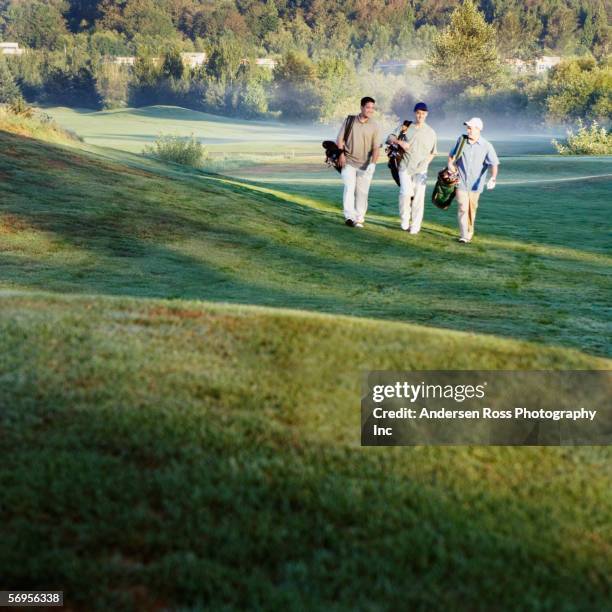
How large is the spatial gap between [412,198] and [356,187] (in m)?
1.19

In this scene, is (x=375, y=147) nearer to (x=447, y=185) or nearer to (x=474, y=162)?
(x=447, y=185)

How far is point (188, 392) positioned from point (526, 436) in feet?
8.42

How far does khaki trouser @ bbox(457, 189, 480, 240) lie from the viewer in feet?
62.0

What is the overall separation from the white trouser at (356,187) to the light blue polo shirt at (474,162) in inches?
64.6

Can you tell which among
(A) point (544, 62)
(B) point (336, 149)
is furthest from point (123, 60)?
(B) point (336, 149)

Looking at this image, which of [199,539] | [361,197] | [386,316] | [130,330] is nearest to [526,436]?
[199,539]

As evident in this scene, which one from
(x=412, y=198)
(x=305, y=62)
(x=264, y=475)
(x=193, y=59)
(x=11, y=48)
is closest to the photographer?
(x=264, y=475)

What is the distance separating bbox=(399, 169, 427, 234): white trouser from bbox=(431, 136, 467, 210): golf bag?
344 millimetres

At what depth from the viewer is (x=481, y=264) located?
61.6ft

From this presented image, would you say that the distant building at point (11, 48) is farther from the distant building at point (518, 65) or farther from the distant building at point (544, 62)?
the distant building at point (544, 62)

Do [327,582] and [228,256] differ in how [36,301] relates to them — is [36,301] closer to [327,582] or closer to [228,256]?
[327,582]

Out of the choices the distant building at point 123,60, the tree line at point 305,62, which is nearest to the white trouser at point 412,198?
the tree line at point 305,62

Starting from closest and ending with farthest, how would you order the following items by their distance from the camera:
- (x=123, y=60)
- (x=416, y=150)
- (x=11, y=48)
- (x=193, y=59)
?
(x=416, y=150)
(x=123, y=60)
(x=193, y=59)
(x=11, y=48)

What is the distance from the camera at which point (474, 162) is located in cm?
1823
